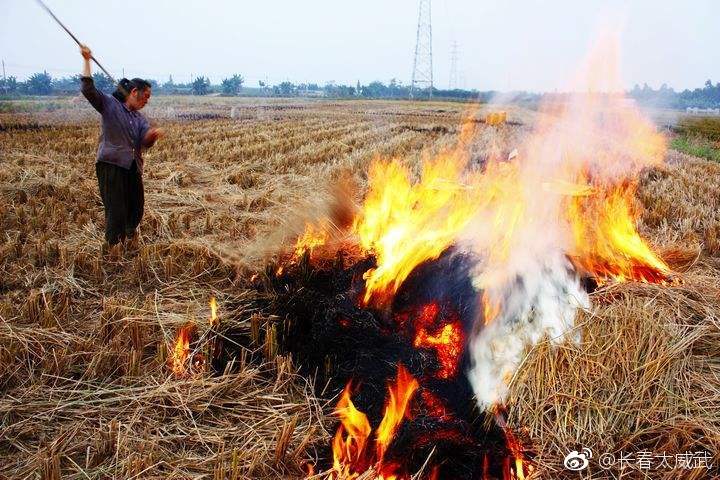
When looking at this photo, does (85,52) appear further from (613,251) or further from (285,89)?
(285,89)

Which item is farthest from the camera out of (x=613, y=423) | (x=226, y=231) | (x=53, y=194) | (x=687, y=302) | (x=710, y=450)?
(x=53, y=194)

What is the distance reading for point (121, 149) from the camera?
455 centimetres

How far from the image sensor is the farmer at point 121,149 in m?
4.47

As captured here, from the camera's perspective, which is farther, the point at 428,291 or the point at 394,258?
the point at 394,258

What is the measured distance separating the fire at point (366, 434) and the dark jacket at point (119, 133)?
328 centimetres

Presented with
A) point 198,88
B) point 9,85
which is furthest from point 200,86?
point 9,85

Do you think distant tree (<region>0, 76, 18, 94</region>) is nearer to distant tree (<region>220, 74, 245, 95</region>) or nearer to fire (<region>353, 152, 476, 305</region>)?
distant tree (<region>220, 74, 245, 95</region>)

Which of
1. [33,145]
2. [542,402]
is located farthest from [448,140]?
[542,402]

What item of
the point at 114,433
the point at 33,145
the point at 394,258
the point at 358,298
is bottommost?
the point at 114,433

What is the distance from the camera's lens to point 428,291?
126 inches

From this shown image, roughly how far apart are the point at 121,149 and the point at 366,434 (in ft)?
11.9

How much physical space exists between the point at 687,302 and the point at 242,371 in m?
2.79

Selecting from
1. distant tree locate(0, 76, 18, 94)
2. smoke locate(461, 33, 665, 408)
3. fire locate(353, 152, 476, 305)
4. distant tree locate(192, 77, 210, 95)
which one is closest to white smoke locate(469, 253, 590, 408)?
smoke locate(461, 33, 665, 408)

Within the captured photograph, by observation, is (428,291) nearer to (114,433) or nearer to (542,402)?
(542,402)
